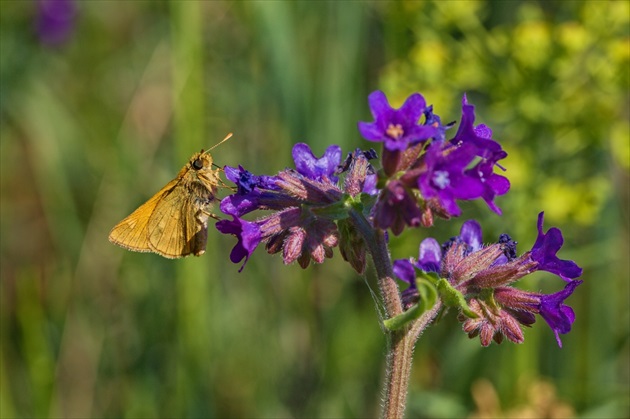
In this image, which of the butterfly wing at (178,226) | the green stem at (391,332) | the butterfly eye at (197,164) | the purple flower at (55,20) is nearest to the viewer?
the green stem at (391,332)

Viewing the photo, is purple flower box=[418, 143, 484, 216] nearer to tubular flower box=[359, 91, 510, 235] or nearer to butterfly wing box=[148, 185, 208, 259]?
tubular flower box=[359, 91, 510, 235]

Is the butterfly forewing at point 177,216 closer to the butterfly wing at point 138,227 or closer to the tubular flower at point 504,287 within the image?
the butterfly wing at point 138,227

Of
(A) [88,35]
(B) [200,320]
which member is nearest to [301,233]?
(B) [200,320]

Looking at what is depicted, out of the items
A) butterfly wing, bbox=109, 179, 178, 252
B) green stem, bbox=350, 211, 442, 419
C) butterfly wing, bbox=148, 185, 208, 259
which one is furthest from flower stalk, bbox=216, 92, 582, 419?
butterfly wing, bbox=109, 179, 178, 252

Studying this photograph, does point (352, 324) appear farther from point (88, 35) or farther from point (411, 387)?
point (88, 35)

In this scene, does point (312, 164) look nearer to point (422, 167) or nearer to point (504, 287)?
point (422, 167)

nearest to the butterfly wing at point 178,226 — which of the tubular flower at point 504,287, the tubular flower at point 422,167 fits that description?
the tubular flower at point 504,287

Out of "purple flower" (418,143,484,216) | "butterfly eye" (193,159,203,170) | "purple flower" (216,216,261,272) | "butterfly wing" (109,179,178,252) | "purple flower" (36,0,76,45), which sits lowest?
"purple flower" (216,216,261,272)

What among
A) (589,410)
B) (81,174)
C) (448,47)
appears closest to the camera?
(589,410)
